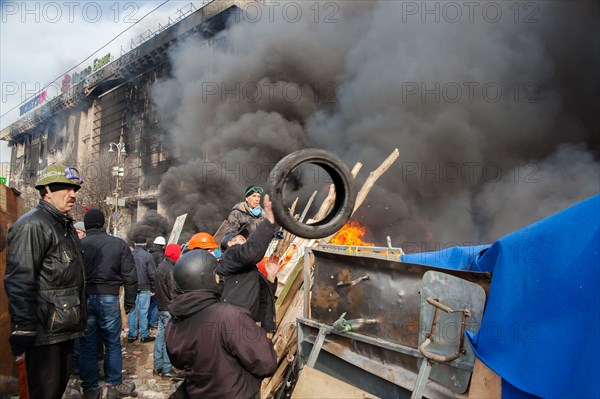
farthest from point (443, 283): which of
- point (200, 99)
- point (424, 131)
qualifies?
point (200, 99)

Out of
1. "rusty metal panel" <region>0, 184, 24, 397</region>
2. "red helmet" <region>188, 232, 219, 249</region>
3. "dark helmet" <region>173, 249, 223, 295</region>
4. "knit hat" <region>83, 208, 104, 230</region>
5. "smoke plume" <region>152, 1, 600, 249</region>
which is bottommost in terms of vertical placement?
"rusty metal panel" <region>0, 184, 24, 397</region>

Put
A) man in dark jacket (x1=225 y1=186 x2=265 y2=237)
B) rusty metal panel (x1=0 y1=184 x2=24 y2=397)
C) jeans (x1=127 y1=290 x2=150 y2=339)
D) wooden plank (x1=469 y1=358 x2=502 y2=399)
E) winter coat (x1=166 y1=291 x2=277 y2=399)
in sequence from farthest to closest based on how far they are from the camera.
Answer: jeans (x1=127 y1=290 x2=150 y2=339) < man in dark jacket (x1=225 y1=186 x2=265 y2=237) < rusty metal panel (x1=0 y1=184 x2=24 y2=397) < winter coat (x1=166 y1=291 x2=277 y2=399) < wooden plank (x1=469 y1=358 x2=502 y2=399)

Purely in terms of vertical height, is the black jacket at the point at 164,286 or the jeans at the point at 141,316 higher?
the black jacket at the point at 164,286

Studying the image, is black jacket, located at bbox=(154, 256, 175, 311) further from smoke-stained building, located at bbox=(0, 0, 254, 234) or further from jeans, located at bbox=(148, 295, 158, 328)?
smoke-stained building, located at bbox=(0, 0, 254, 234)

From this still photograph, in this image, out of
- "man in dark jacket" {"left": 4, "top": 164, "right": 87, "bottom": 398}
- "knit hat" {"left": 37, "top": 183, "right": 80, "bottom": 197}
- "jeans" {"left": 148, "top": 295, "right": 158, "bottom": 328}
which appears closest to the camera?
"man in dark jacket" {"left": 4, "top": 164, "right": 87, "bottom": 398}

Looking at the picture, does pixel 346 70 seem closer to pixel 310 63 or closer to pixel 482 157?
pixel 310 63

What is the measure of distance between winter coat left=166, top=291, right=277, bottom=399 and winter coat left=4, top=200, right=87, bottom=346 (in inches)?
45.4

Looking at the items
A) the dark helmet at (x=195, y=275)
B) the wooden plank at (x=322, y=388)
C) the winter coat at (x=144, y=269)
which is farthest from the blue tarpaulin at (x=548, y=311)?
the winter coat at (x=144, y=269)

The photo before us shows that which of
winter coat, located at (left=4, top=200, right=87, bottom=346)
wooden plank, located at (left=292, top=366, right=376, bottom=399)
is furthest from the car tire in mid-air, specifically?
winter coat, located at (left=4, top=200, right=87, bottom=346)

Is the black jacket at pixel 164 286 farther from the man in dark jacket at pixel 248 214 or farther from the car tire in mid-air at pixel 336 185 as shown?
the car tire in mid-air at pixel 336 185

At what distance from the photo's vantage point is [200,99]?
63.9ft

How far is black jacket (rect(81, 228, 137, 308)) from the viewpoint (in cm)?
417

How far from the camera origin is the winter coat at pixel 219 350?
2.14 metres

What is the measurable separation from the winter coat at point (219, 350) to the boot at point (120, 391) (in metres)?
2.36
